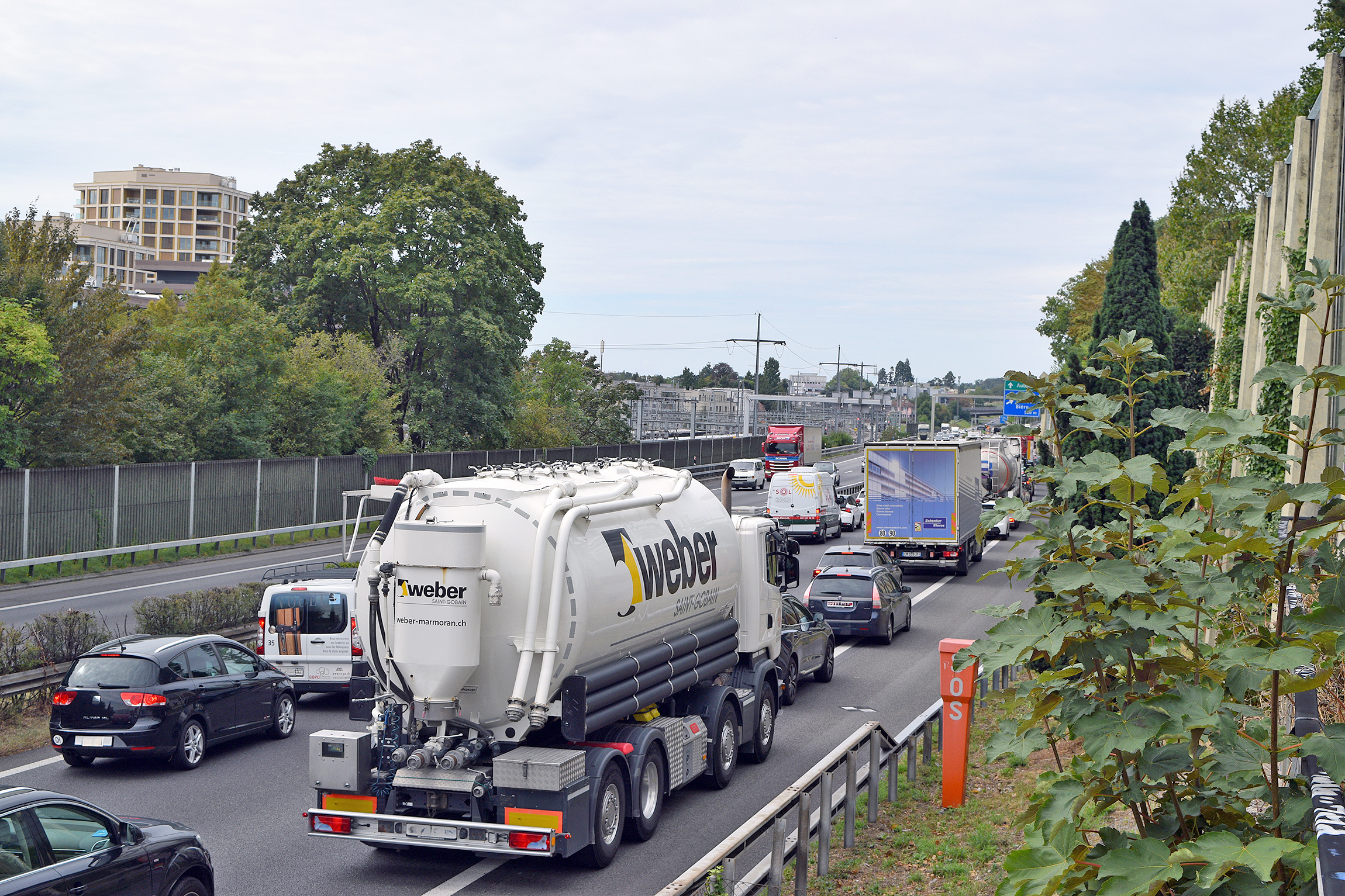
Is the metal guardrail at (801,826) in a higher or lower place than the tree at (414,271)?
lower

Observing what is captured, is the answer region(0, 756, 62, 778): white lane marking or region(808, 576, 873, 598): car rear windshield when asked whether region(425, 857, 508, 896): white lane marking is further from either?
region(808, 576, 873, 598): car rear windshield

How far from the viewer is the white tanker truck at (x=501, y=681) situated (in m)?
10.1

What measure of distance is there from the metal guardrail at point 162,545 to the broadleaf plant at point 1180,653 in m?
21.3

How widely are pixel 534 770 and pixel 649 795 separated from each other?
2021 mm

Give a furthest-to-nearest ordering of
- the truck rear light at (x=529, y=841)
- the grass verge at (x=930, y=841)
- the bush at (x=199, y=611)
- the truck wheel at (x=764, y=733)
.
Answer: the bush at (x=199, y=611) < the truck wheel at (x=764, y=733) < the truck rear light at (x=529, y=841) < the grass verge at (x=930, y=841)

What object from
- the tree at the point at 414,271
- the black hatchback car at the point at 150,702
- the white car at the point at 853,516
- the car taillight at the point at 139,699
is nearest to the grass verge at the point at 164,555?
the tree at the point at 414,271

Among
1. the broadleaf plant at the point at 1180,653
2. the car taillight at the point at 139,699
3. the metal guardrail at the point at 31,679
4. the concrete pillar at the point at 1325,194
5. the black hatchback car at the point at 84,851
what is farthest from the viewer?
the metal guardrail at the point at 31,679

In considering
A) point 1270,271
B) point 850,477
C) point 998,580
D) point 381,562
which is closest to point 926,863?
point 381,562

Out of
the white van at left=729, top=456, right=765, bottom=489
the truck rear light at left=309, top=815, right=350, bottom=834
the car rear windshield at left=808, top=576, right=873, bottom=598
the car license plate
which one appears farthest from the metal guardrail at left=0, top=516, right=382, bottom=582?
the white van at left=729, top=456, right=765, bottom=489

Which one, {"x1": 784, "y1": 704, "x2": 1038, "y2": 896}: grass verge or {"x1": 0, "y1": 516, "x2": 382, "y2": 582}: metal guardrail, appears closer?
{"x1": 784, "y1": 704, "x2": 1038, "y2": 896}: grass verge

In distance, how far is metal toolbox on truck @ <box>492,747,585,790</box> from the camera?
32.6ft

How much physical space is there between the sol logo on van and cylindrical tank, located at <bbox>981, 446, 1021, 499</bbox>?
43865 mm

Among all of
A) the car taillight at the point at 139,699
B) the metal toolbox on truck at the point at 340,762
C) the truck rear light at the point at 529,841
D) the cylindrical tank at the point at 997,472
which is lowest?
the truck rear light at the point at 529,841

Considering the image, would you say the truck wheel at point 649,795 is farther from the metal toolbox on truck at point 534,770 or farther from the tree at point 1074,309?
the tree at point 1074,309
